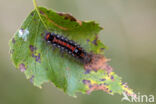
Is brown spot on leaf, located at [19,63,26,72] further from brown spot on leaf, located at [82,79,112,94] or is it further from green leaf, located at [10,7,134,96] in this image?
brown spot on leaf, located at [82,79,112,94]

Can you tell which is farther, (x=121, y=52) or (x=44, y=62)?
(x=121, y=52)

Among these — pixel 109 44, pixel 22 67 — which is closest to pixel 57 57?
pixel 22 67

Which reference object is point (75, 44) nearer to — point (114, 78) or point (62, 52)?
point (62, 52)

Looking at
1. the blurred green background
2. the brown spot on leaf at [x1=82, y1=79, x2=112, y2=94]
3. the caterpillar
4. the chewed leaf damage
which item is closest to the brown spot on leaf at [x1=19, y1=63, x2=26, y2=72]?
the chewed leaf damage

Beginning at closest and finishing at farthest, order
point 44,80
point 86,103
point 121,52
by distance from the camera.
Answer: point 44,80 → point 86,103 → point 121,52

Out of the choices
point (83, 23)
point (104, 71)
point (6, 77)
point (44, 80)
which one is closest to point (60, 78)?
point (44, 80)

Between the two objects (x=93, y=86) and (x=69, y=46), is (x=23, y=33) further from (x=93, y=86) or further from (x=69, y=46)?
(x=93, y=86)
